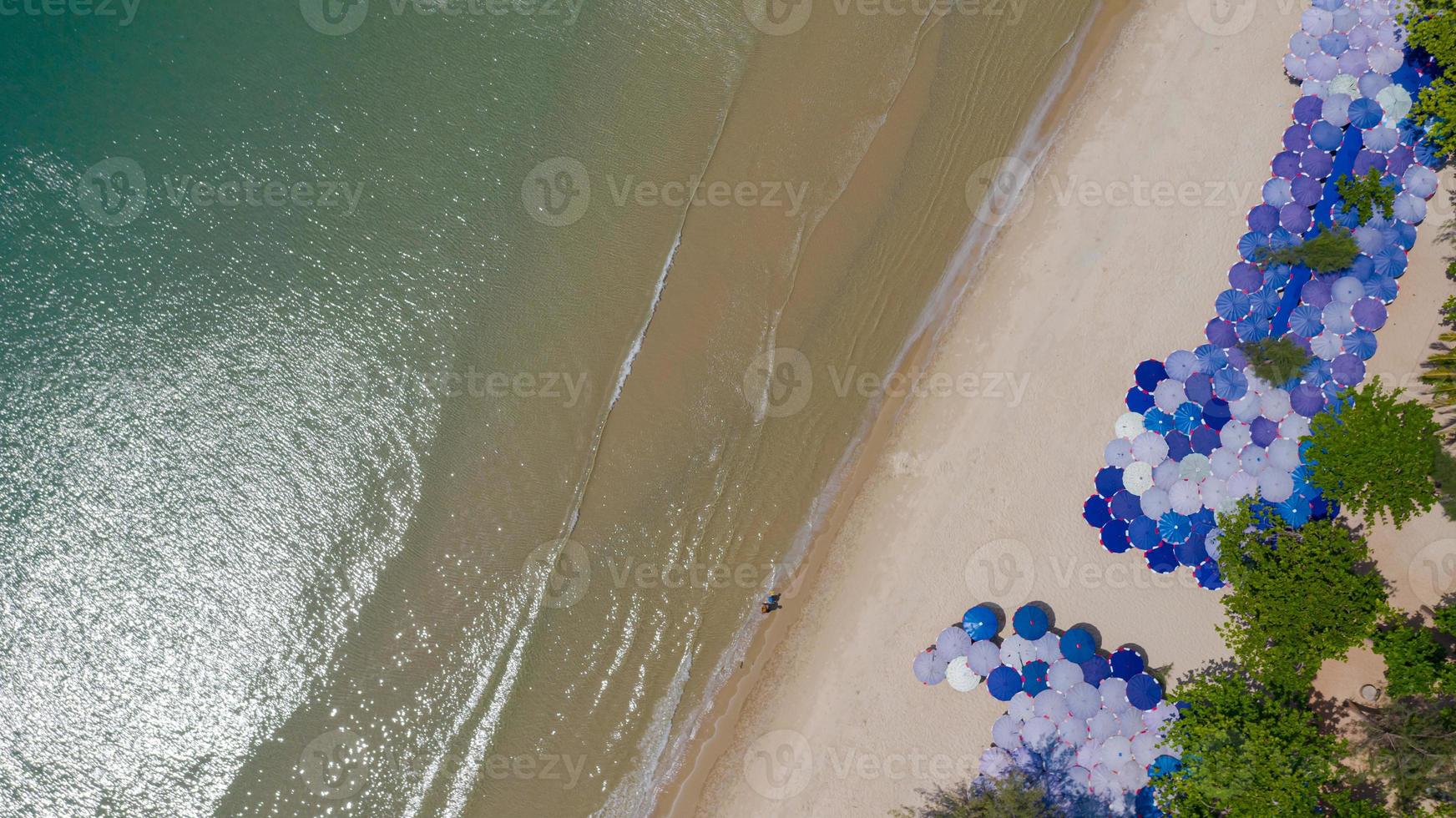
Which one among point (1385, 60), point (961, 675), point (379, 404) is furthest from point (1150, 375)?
point (379, 404)

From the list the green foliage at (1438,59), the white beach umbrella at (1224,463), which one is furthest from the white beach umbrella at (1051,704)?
the green foliage at (1438,59)

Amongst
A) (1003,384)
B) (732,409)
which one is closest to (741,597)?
(732,409)

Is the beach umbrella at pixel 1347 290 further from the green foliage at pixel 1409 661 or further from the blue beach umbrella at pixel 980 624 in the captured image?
the blue beach umbrella at pixel 980 624

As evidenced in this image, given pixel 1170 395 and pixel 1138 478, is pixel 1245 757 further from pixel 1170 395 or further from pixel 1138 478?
pixel 1170 395

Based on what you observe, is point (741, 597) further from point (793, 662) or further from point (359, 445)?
point (359, 445)

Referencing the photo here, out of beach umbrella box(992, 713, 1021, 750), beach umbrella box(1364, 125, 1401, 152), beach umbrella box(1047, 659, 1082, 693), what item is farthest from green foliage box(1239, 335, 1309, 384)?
beach umbrella box(992, 713, 1021, 750)

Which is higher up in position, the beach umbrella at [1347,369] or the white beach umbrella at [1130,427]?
the beach umbrella at [1347,369]
